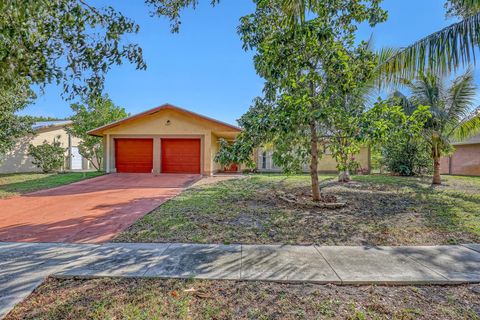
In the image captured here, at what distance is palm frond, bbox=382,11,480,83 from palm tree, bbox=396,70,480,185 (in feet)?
11.7

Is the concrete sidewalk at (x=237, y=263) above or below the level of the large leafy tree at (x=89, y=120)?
below

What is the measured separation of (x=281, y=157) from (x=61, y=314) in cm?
599

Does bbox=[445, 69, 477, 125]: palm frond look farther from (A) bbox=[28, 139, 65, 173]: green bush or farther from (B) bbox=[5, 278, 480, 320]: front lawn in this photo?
(A) bbox=[28, 139, 65, 173]: green bush

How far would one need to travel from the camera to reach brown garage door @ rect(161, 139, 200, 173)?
15953 millimetres

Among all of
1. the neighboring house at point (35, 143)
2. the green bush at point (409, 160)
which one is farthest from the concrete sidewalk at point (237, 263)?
the neighboring house at point (35, 143)

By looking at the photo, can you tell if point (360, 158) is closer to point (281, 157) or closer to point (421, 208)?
point (421, 208)

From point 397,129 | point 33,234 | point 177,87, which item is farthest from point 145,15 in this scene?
point 177,87

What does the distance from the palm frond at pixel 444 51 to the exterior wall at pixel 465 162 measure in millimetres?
15810

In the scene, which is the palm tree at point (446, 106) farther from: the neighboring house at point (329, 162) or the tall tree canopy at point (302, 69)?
the neighboring house at point (329, 162)

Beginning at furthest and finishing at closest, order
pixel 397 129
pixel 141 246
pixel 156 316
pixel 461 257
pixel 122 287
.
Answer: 1. pixel 397 129
2. pixel 141 246
3. pixel 461 257
4. pixel 122 287
5. pixel 156 316

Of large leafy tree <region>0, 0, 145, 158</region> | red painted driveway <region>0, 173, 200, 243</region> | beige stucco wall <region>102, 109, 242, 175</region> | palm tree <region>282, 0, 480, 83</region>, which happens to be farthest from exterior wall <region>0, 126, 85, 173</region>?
palm tree <region>282, 0, 480, 83</region>

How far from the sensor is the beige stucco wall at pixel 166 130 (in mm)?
15586

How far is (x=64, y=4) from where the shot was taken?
14.2 feet

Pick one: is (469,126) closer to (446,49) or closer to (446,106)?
(446,106)
